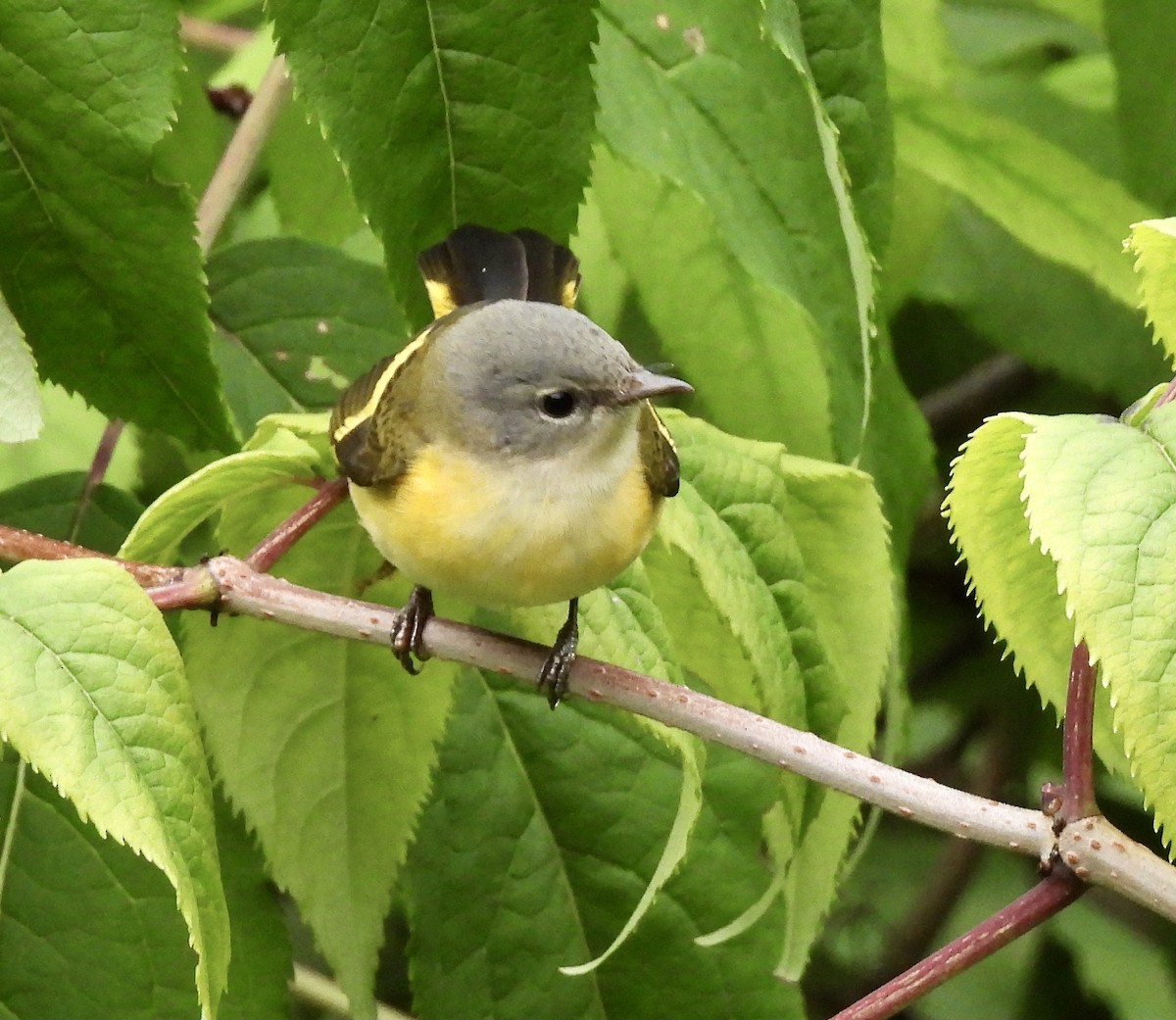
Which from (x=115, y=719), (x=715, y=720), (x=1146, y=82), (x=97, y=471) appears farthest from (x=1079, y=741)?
(x=97, y=471)

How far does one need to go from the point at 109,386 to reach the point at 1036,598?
3.32 ft

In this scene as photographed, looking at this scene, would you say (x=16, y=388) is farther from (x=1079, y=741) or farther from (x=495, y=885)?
(x=1079, y=741)

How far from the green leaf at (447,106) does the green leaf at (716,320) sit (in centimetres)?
46

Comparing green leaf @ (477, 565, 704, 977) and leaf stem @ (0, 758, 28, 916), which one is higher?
green leaf @ (477, 565, 704, 977)

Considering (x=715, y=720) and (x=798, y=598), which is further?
(x=798, y=598)

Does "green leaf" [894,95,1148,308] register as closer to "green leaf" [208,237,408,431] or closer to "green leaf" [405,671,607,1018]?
"green leaf" [208,237,408,431]

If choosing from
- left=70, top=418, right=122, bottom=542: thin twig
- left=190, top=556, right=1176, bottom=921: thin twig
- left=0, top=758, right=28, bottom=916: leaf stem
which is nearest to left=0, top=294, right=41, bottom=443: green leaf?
left=190, top=556, right=1176, bottom=921: thin twig

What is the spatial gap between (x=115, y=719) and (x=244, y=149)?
1034mm

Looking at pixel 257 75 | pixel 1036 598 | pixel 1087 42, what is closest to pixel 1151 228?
pixel 1036 598

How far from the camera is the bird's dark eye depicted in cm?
185

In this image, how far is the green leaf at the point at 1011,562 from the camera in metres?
1.23

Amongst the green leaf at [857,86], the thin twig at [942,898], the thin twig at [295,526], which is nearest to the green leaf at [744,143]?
the green leaf at [857,86]

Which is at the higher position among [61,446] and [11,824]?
[61,446]

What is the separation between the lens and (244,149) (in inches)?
78.4
